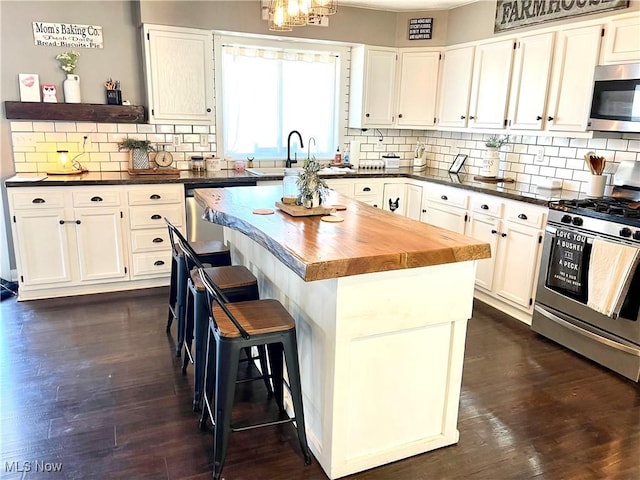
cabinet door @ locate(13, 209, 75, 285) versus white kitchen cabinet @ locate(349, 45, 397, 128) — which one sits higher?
white kitchen cabinet @ locate(349, 45, 397, 128)

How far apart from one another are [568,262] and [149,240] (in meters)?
3.26

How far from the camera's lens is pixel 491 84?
4.28m

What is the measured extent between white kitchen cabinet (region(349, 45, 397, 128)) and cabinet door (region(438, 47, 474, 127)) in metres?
0.54

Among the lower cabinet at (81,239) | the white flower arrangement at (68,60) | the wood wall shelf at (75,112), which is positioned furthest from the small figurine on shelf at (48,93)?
the lower cabinet at (81,239)

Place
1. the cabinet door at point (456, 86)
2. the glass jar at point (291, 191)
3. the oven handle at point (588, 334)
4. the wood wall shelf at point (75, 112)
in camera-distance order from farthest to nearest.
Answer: the cabinet door at point (456, 86) < the wood wall shelf at point (75, 112) < the oven handle at point (588, 334) < the glass jar at point (291, 191)

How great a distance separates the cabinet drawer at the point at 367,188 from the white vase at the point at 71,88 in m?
2.64

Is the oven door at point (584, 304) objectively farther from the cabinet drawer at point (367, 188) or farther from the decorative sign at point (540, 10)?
the cabinet drawer at point (367, 188)

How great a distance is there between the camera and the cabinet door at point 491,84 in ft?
13.5

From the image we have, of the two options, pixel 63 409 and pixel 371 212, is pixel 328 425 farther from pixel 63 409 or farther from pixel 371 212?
pixel 63 409

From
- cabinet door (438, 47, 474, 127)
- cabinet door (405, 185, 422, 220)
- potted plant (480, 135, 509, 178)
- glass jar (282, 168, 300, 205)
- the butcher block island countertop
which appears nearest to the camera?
the butcher block island countertop

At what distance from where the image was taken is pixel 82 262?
3.96m

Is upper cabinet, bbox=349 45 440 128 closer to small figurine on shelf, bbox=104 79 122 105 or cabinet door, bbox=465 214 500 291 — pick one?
cabinet door, bbox=465 214 500 291

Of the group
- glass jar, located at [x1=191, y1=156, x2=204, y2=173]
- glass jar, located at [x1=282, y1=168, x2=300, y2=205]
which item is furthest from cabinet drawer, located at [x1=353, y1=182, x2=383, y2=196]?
glass jar, located at [x1=282, y1=168, x2=300, y2=205]

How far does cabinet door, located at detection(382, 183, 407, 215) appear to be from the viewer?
5.01m
